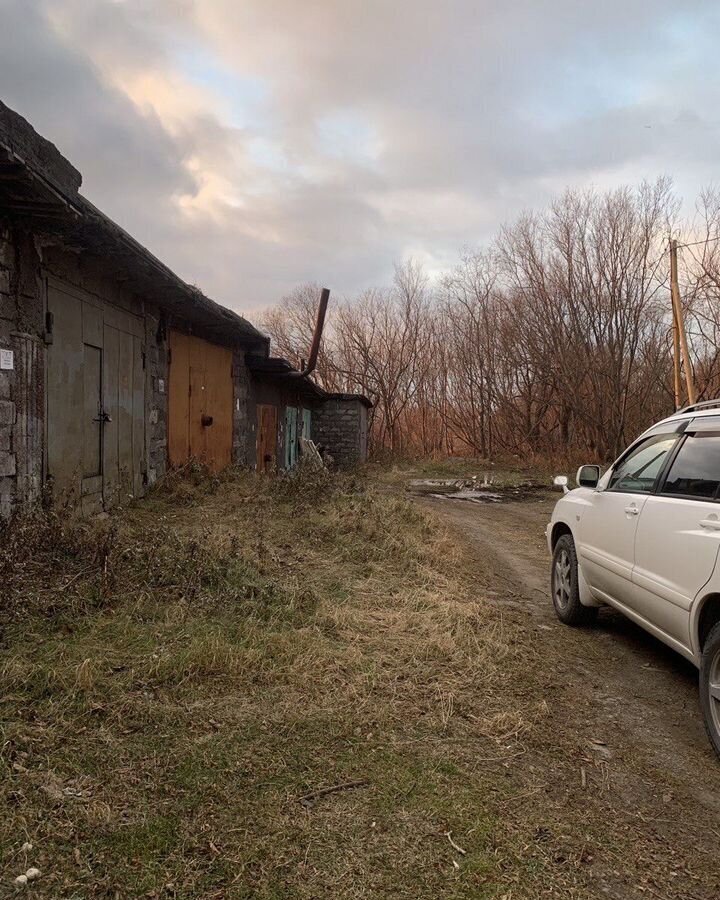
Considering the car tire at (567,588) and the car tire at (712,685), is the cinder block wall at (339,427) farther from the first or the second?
the car tire at (712,685)

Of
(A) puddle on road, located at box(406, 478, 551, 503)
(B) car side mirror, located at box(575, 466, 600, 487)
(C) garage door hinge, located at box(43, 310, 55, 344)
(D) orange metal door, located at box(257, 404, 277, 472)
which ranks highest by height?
(C) garage door hinge, located at box(43, 310, 55, 344)

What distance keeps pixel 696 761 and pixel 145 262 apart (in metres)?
6.45

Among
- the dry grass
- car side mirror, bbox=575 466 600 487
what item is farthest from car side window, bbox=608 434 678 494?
the dry grass

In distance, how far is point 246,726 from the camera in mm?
2781

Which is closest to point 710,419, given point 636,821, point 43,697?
point 636,821

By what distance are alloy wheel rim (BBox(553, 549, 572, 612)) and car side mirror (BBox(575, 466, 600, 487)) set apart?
0.63 meters

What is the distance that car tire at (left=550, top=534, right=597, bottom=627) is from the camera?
15.3 ft

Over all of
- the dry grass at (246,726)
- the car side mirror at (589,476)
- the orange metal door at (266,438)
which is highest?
the orange metal door at (266,438)

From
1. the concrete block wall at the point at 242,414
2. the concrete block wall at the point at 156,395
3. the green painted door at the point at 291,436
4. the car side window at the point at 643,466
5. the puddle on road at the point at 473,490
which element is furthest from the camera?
the green painted door at the point at 291,436

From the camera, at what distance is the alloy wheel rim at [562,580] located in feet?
16.0

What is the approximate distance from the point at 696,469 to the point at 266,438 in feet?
38.4

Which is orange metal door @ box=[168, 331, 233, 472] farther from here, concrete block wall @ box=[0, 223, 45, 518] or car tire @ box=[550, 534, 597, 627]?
car tire @ box=[550, 534, 597, 627]

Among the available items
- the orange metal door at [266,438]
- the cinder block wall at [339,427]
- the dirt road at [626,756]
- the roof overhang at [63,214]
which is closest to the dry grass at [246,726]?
the dirt road at [626,756]

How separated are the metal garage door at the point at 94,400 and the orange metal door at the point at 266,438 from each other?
215 inches
